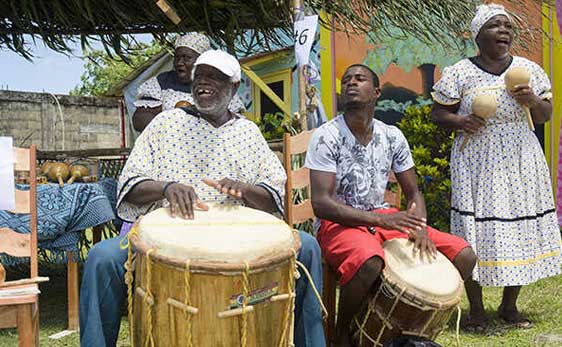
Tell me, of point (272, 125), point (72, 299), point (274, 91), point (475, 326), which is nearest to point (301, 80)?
point (475, 326)

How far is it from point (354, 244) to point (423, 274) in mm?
336

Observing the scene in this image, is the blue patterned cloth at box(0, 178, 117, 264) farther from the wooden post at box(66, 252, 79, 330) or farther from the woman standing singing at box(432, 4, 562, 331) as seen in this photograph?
the woman standing singing at box(432, 4, 562, 331)

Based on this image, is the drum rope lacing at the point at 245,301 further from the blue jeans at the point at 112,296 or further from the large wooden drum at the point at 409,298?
the large wooden drum at the point at 409,298

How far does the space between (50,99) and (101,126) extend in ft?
4.55

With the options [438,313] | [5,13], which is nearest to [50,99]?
[5,13]

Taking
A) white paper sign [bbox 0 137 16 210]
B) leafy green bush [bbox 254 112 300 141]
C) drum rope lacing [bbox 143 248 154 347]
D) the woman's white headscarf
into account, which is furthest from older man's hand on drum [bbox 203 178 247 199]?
leafy green bush [bbox 254 112 300 141]

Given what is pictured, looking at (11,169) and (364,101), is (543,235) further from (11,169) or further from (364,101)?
(11,169)

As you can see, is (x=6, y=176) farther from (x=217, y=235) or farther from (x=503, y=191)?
(x=503, y=191)

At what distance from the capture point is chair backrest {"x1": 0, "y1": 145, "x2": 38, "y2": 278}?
286cm

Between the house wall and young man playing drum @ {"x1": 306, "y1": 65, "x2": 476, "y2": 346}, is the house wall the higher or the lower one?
the higher one

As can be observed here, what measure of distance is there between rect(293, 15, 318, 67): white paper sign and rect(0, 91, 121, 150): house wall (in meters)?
8.48

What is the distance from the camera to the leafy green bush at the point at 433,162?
21.9 ft

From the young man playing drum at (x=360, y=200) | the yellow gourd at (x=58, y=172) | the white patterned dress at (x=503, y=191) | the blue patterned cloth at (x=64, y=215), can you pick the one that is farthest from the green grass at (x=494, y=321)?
the yellow gourd at (x=58, y=172)

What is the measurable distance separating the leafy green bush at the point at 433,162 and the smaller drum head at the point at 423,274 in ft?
12.5
